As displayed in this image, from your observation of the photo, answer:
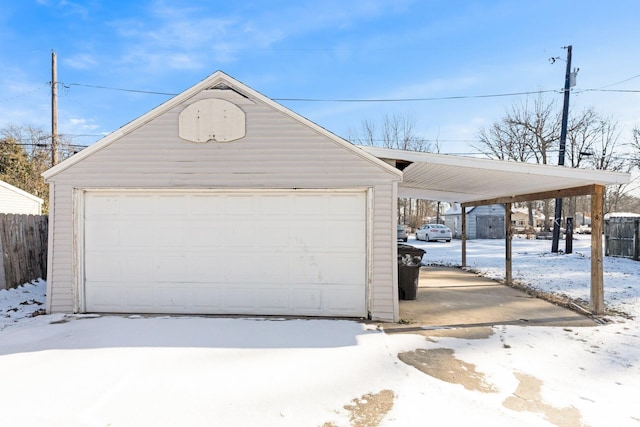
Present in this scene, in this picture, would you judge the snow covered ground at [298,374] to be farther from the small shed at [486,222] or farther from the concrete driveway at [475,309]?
the small shed at [486,222]

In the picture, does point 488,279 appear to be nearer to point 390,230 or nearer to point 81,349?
point 390,230

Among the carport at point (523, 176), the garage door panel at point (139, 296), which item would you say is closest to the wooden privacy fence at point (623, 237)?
the carport at point (523, 176)

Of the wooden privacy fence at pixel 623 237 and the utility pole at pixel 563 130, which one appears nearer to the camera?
the wooden privacy fence at pixel 623 237

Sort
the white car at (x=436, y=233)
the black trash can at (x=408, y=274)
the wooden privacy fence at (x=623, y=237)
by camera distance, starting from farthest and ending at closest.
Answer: the white car at (x=436, y=233) → the wooden privacy fence at (x=623, y=237) → the black trash can at (x=408, y=274)

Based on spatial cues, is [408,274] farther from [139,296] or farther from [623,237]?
[623,237]

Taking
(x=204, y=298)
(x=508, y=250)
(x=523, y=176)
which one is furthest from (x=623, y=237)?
(x=204, y=298)

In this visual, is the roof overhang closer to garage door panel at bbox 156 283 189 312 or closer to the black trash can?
the black trash can

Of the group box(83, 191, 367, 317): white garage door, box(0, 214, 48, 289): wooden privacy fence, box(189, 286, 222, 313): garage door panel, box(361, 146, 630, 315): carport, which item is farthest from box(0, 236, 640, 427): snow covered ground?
box(0, 214, 48, 289): wooden privacy fence

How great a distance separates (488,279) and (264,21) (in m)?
9.29

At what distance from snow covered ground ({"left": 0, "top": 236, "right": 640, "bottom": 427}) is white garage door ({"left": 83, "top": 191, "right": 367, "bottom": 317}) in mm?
441

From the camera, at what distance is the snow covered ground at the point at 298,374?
2.93 metres

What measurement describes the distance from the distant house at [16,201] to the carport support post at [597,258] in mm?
19027

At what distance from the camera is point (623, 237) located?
13602mm

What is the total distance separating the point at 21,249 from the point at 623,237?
19.4m
